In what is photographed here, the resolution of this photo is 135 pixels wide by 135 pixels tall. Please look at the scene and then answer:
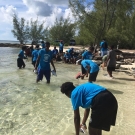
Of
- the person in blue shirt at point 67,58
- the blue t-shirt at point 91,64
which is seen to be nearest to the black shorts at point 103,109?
the blue t-shirt at point 91,64

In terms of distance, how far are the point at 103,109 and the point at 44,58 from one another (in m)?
5.94

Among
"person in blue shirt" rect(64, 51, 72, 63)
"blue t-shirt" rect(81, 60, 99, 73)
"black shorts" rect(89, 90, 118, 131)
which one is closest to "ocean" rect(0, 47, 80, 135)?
"blue t-shirt" rect(81, 60, 99, 73)

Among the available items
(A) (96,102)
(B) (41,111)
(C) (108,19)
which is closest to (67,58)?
(C) (108,19)

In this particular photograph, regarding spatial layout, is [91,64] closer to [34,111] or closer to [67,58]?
[34,111]

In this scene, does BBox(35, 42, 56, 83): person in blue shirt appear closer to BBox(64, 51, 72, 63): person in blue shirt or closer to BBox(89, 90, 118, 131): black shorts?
BBox(89, 90, 118, 131): black shorts

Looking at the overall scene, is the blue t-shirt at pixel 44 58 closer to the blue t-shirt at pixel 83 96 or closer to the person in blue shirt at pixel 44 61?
the person in blue shirt at pixel 44 61

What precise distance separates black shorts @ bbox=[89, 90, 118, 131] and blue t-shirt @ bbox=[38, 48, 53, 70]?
5764mm

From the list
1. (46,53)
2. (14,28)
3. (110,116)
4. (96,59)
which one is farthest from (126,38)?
(14,28)

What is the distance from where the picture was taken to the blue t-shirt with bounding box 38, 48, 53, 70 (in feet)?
30.2

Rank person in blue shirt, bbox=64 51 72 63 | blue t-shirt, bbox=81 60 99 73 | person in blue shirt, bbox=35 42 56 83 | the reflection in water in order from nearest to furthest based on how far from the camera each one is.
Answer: the reflection in water → blue t-shirt, bbox=81 60 99 73 → person in blue shirt, bbox=35 42 56 83 → person in blue shirt, bbox=64 51 72 63

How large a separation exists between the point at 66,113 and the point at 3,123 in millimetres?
1827

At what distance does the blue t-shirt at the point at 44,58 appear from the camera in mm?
9211

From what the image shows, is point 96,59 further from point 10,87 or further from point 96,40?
point 10,87

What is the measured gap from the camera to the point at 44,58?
9.27 m
